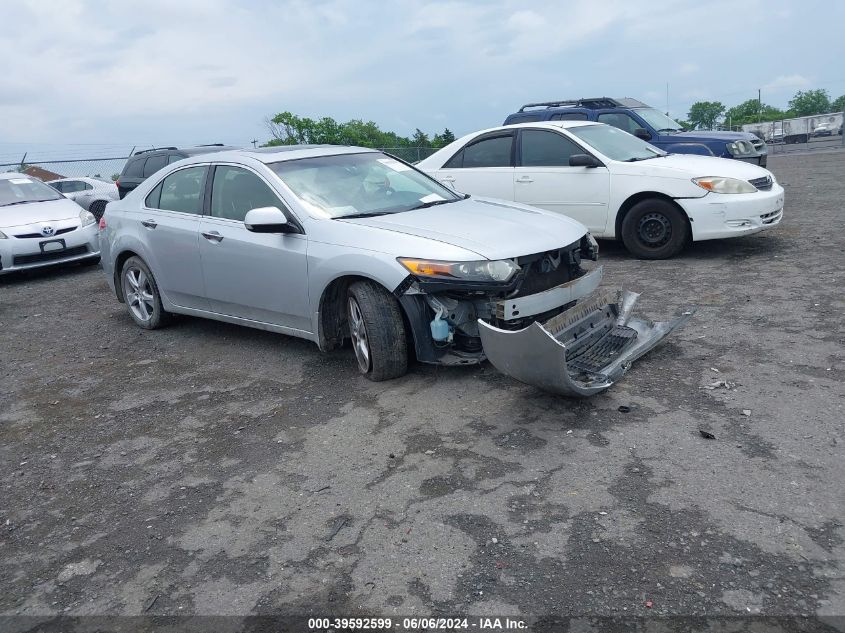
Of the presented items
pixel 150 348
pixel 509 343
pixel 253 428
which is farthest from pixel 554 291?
pixel 150 348

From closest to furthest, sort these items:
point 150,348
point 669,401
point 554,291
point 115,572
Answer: point 115,572 < point 669,401 < point 554,291 < point 150,348

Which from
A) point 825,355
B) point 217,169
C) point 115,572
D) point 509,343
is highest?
point 217,169

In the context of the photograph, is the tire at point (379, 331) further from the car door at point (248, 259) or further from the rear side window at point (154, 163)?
the rear side window at point (154, 163)

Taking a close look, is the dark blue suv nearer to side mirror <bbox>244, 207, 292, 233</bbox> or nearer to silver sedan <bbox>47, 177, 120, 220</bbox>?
side mirror <bbox>244, 207, 292, 233</bbox>

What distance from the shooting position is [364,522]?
3461 millimetres

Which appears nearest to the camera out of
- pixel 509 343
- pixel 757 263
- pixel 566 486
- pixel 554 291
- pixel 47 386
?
pixel 566 486

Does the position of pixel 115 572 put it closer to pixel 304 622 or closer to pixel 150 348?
pixel 304 622

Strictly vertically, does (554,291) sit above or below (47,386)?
above

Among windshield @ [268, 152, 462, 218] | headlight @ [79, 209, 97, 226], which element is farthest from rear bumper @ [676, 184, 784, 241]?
headlight @ [79, 209, 97, 226]

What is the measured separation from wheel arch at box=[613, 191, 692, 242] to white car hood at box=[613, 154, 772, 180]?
23 cm

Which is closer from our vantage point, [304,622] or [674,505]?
[304,622]

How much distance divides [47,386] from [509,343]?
3.84m

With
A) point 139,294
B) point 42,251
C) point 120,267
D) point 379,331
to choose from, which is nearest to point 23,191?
point 42,251

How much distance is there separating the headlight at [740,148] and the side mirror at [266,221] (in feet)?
32.1
